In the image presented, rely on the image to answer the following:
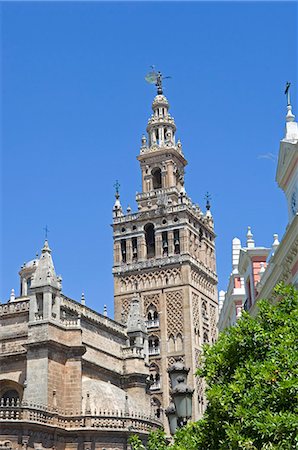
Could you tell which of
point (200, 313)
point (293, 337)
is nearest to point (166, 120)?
point (200, 313)

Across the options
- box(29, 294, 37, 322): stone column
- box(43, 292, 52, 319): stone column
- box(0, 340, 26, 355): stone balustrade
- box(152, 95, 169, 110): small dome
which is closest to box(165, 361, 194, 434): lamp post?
box(43, 292, 52, 319): stone column

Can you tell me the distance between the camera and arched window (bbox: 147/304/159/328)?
54.9 metres

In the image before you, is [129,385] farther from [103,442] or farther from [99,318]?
[103,442]

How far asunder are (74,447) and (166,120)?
108ft

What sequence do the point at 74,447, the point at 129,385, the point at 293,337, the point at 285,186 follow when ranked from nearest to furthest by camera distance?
A: 1. the point at 293,337
2. the point at 285,186
3. the point at 74,447
4. the point at 129,385

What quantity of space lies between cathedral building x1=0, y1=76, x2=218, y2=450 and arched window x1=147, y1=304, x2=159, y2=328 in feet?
0.24

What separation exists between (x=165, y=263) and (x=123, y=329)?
10924mm

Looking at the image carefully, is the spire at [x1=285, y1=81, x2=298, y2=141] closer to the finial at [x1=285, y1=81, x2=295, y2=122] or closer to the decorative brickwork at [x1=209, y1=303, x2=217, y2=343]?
the finial at [x1=285, y1=81, x2=295, y2=122]

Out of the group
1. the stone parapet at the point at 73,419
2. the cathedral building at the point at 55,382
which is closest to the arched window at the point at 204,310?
the cathedral building at the point at 55,382

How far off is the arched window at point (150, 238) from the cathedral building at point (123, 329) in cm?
8

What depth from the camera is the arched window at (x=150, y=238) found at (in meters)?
57.9

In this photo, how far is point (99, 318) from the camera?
43.3 meters

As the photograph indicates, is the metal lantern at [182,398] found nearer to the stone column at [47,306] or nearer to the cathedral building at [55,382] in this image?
the cathedral building at [55,382]

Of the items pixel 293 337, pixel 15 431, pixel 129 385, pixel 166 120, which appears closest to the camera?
pixel 293 337
